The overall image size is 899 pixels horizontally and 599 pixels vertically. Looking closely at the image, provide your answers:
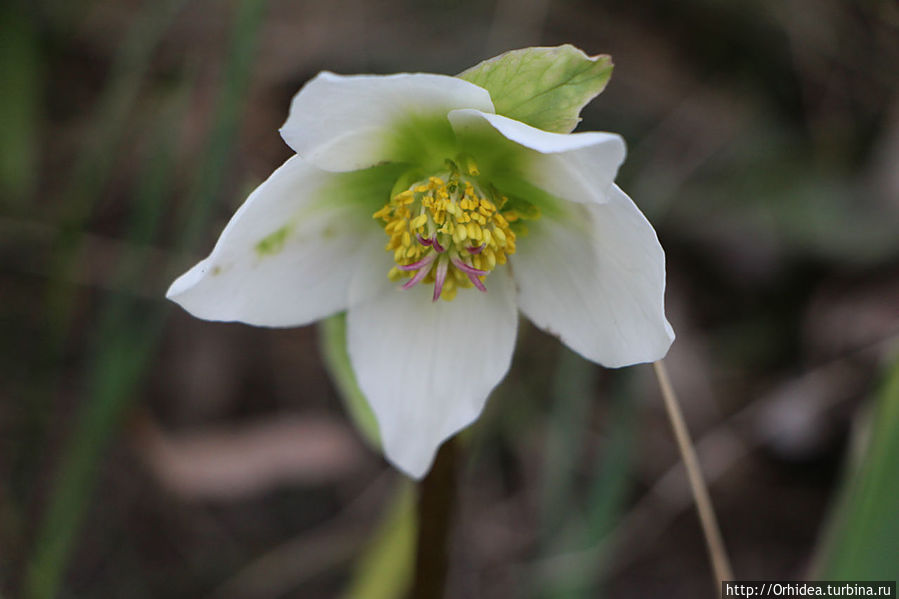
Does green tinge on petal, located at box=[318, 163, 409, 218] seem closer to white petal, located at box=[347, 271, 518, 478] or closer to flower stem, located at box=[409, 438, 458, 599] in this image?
white petal, located at box=[347, 271, 518, 478]

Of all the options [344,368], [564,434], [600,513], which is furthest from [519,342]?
[344,368]

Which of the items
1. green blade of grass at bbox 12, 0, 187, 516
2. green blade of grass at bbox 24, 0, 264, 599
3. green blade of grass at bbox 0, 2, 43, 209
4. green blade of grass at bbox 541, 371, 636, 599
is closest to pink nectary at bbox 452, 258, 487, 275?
green blade of grass at bbox 24, 0, 264, 599

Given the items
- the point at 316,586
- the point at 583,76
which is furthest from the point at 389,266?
the point at 316,586

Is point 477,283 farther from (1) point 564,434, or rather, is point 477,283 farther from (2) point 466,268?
(1) point 564,434

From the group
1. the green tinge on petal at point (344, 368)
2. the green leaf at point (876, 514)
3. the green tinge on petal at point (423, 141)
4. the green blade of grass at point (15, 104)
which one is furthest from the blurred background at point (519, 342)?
the green leaf at point (876, 514)

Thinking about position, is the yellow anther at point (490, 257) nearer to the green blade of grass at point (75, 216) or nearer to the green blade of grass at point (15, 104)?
the green blade of grass at point (75, 216)

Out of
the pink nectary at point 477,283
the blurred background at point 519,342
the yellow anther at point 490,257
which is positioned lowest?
the blurred background at point 519,342
